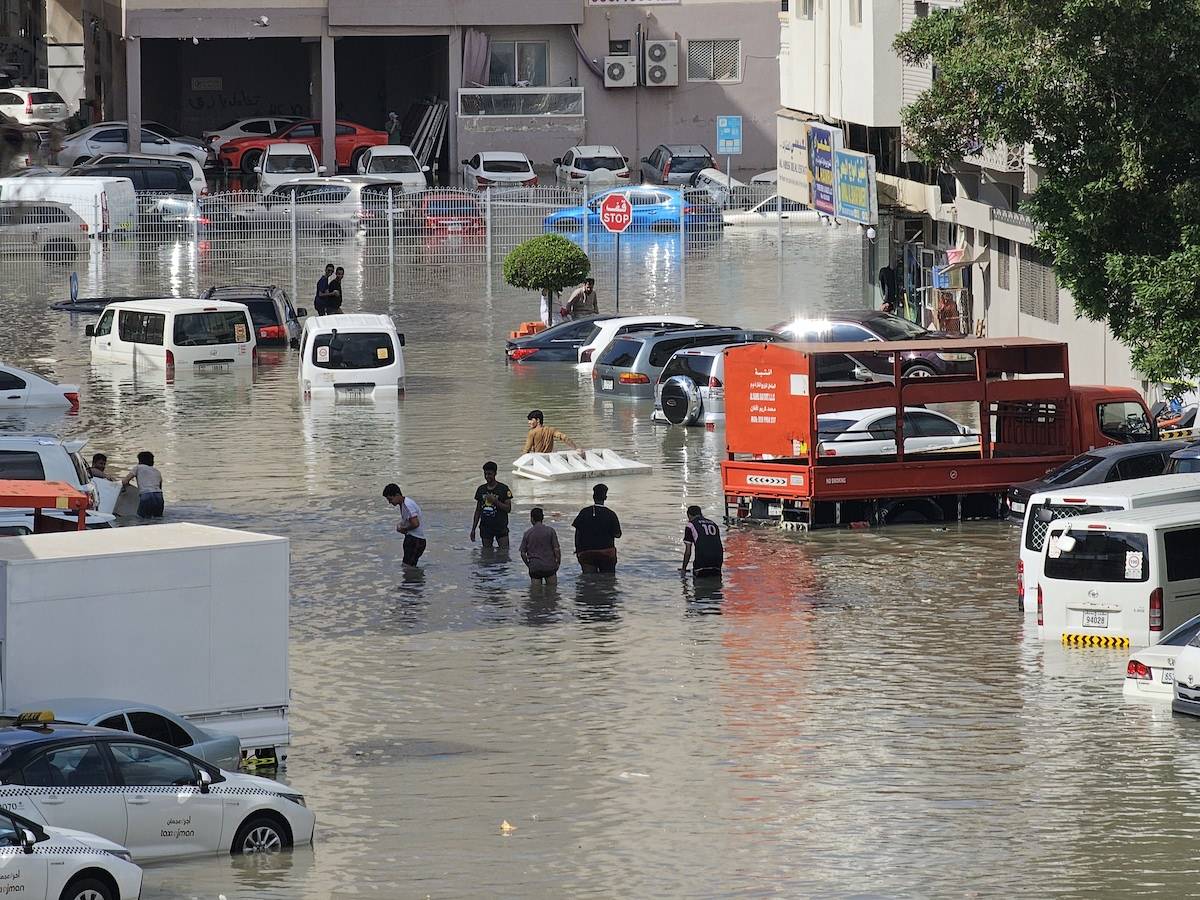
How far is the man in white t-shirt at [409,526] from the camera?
24.6 meters

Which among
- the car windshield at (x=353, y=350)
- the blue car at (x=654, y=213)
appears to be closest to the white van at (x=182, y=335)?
the car windshield at (x=353, y=350)

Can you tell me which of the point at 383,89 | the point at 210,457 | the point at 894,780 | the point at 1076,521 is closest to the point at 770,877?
the point at 894,780

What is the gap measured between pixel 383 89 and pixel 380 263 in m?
25.5

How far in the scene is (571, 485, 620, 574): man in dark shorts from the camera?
24.6 m

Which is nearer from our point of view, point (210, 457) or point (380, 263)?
point (210, 457)

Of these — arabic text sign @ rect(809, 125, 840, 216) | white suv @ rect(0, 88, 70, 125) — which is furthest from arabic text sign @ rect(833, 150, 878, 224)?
white suv @ rect(0, 88, 70, 125)

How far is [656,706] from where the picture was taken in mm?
19062

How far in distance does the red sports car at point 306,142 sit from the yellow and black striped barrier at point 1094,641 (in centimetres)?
5277

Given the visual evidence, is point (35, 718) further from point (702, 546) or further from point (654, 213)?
point (654, 213)

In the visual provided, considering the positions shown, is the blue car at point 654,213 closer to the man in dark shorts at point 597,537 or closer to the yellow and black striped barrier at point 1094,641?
the man in dark shorts at point 597,537

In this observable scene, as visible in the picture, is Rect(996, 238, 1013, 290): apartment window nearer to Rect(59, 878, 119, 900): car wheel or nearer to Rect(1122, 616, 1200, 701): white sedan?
Rect(1122, 616, 1200, 701): white sedan

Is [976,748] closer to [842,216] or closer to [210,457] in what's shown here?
[210,457]

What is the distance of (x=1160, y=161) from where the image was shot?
25.2 m

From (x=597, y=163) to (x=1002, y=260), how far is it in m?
28.9
